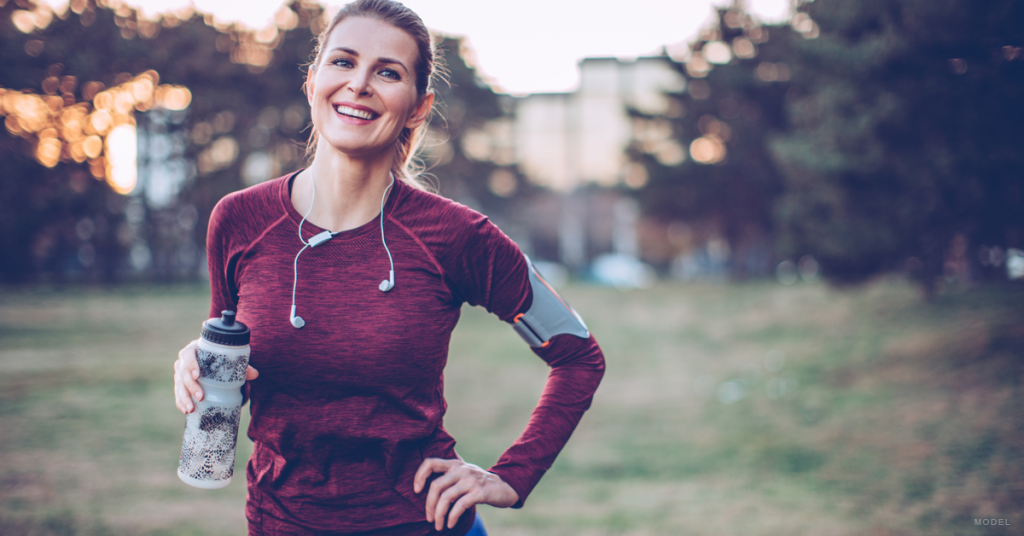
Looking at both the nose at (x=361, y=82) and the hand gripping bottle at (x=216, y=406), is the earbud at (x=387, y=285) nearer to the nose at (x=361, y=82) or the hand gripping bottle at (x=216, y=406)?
the hand gripping bottle at (x=216, y=406)

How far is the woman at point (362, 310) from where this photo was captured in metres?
1.60

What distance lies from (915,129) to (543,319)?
33.3 ft

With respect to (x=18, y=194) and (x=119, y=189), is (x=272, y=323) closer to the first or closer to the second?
(x=18, y=194)

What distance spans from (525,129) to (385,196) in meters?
75.6

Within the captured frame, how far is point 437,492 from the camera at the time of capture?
64.9 inches

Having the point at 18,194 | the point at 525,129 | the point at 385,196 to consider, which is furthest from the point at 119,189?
the point at 525,129

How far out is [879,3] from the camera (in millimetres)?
10625

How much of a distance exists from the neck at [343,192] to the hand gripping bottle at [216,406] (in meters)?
0.32

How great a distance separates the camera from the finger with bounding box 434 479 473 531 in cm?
164

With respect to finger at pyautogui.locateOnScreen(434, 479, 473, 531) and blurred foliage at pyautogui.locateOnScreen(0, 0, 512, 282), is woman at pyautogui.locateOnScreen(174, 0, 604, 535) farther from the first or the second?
blurred foliage at pyautogui.locateOnScreen(0, 0, 512, 282)

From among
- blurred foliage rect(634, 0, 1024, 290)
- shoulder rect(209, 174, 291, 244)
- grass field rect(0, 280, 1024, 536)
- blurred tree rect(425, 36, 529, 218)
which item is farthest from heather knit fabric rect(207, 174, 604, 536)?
blurred tree rect(425, 36, 529, 218)

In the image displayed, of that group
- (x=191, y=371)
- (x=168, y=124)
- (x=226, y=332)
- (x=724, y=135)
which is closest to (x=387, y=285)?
(x=226, y=332)

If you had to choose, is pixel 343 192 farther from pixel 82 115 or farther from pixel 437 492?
pixel 82 115

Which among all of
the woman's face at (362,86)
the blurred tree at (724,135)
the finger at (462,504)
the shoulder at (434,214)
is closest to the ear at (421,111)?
the woman's face at (362,86)
